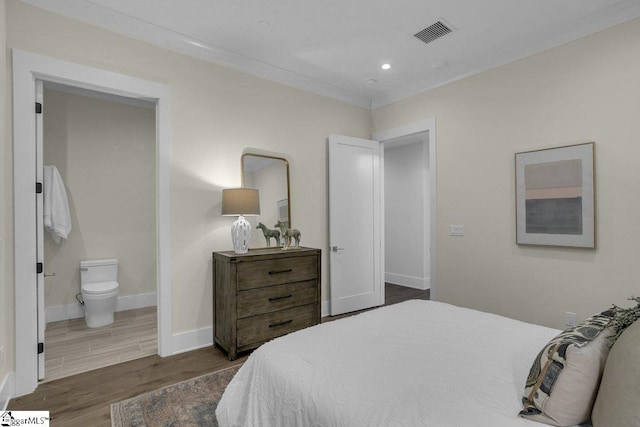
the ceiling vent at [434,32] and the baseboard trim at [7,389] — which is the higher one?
the ceiling vent at [434,32]

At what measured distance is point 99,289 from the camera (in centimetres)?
365

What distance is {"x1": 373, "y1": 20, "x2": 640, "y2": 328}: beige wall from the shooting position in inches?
99.6

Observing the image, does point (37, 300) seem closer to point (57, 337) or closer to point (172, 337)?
point (172, 337)

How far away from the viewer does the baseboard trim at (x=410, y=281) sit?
18.6 feet

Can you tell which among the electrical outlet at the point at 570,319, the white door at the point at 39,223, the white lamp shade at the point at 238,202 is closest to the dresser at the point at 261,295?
the white lamp shade at the point at 238,202

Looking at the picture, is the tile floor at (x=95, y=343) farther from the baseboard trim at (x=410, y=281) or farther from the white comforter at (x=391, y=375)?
the baseboard trim at (x=410, y=281)

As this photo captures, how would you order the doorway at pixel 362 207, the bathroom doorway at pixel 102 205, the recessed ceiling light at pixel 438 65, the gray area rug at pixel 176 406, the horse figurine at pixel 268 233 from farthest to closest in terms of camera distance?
the doorway at pixel 362 207
the bathroom doorway at pixel 102 205
the recessed ceiling light at pixel 438 65
the horse figurine at pixel 268 233
the gray area rug at pixel 176 406

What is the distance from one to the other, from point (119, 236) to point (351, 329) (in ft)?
12.3

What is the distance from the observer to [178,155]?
117 inches

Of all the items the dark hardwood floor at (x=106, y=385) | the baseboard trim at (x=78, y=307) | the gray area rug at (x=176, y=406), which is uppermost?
the baseboard trim at (x=78, y=307)

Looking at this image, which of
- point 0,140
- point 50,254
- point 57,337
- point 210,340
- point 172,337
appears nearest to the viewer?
point 0,140

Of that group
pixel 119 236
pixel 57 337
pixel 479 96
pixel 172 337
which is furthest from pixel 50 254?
pixel 479 96

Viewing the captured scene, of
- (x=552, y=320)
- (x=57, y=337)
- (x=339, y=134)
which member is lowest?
(x=57, y=337)

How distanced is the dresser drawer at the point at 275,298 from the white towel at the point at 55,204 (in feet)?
8.17
